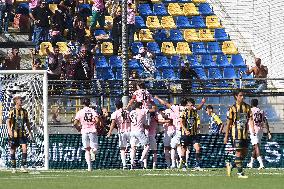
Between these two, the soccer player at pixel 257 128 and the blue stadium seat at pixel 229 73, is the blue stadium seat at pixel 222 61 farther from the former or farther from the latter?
the soccer player at pixel 257 128

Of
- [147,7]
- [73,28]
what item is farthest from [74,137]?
[147,7]

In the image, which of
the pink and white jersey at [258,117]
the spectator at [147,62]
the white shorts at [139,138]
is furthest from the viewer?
the spectator at [147,62]

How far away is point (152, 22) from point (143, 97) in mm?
8391

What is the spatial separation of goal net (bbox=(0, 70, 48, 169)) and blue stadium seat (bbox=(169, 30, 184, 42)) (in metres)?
9.22

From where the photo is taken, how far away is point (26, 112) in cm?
2475

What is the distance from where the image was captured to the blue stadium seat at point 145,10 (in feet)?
119

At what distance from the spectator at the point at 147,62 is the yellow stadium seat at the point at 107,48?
4.12ft

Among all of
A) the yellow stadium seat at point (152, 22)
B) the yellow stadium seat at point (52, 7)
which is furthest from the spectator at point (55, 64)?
the yellow stadium seat at point (152, 22)

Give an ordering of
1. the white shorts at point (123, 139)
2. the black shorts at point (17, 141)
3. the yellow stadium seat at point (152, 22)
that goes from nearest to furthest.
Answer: the black shorts at point (17, 141)
the white shorts at point (123, 139)
the yellow stadium seat at point (152, 22)

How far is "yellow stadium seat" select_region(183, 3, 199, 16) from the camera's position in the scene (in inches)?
1428

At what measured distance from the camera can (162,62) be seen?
3359cm

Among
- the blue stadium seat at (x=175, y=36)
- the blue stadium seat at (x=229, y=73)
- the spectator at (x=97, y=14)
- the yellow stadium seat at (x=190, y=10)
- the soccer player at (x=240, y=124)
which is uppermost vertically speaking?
the yellow stadium seat at (x=190, y=10)

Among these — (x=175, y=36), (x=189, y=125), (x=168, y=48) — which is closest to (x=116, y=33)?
(x=168, y=48)

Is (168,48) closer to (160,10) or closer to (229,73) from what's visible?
(160,10)
